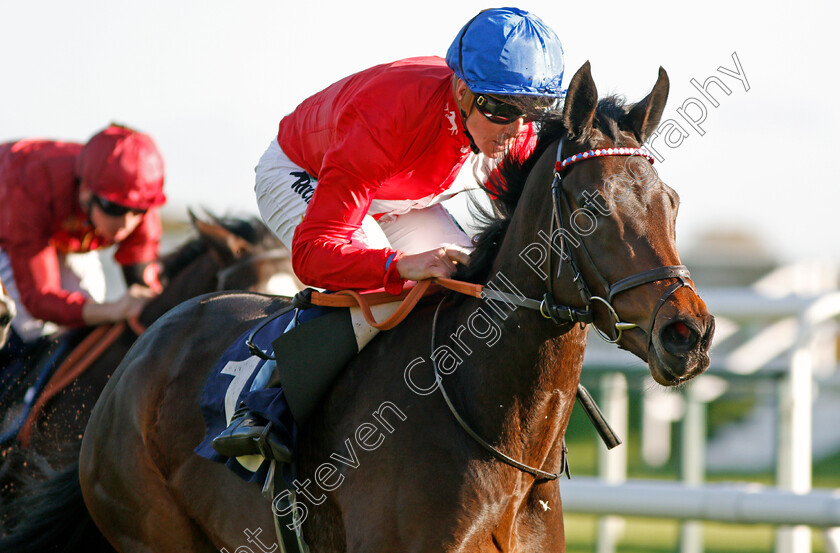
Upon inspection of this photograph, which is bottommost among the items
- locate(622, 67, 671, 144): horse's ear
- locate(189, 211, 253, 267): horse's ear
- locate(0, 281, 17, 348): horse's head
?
locate(189, 211, 253, 267): horse's ear

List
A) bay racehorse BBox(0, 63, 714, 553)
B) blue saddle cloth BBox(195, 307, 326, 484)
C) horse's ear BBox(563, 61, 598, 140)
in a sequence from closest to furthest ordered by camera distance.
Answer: bay racehorse BBox(0, 63, 714, 553), horse's ear BBox(563, 61, 598, 140), blue saddle cloth BBox(195, 307, 326, 484)

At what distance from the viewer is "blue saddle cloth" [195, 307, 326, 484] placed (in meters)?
2.81

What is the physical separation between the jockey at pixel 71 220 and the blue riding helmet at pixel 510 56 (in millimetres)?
2528

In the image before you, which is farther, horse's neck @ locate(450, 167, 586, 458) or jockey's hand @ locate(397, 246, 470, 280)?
jockey's hand @ locate(397, 246, 470, 280)

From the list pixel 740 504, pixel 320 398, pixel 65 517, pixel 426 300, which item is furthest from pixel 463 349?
pixel 65 517

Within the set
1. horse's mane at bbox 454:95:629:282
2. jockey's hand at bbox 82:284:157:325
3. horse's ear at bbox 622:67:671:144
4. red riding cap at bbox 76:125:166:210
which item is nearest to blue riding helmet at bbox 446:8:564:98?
horse's mane at bbox 454:95:629:282

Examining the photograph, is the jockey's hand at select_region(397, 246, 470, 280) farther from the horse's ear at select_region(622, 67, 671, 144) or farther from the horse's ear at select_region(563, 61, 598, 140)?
the horse's ear at select_region(622, 67, 671, 144)

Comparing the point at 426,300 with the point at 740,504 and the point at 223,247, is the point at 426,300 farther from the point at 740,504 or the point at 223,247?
the point at 223,247

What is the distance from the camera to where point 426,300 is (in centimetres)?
279

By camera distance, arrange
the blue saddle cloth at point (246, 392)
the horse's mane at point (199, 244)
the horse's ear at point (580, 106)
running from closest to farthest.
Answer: the horse's ear at point (580, 106)
the blue saddle cloth at point (246, 392)
the horse's mane at point (199, 244)

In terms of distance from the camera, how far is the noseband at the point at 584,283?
2.19 m

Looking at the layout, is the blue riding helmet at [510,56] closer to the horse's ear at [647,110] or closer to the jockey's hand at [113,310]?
the horse's ear at [647,110]

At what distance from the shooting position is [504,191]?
269cm

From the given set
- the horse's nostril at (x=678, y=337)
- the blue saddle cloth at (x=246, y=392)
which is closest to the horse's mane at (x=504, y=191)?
the blue saddle cloth at (x=246, y=392)
